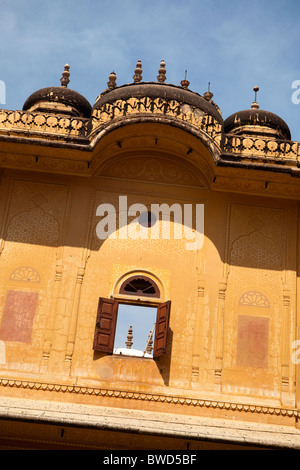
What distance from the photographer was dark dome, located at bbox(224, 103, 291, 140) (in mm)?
10342

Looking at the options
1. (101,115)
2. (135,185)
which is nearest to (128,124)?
(101,115)

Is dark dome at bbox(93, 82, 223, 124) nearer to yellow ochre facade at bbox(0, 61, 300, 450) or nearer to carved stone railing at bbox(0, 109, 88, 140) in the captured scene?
yellow ochre facade at bbox(0, 61, 300, 450)

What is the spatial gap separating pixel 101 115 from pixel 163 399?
4371mm

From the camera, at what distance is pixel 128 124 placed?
8680 millimetres

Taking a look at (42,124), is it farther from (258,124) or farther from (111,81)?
(258,124)

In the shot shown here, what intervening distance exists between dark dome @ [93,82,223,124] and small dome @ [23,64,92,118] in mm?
728

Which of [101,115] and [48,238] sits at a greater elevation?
[101,115]

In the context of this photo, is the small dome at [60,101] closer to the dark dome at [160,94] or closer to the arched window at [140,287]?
the dark dome at [160,94]

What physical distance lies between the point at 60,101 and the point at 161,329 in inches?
186

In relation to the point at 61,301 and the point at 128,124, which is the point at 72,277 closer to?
the point at 61,301

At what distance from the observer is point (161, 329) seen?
837cm

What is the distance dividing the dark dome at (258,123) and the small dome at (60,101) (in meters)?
2.78

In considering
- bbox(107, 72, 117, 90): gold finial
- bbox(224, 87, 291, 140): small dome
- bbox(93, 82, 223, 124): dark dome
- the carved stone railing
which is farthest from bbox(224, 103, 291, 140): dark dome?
the carved stone railing

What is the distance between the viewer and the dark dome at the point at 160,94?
9211 mm
